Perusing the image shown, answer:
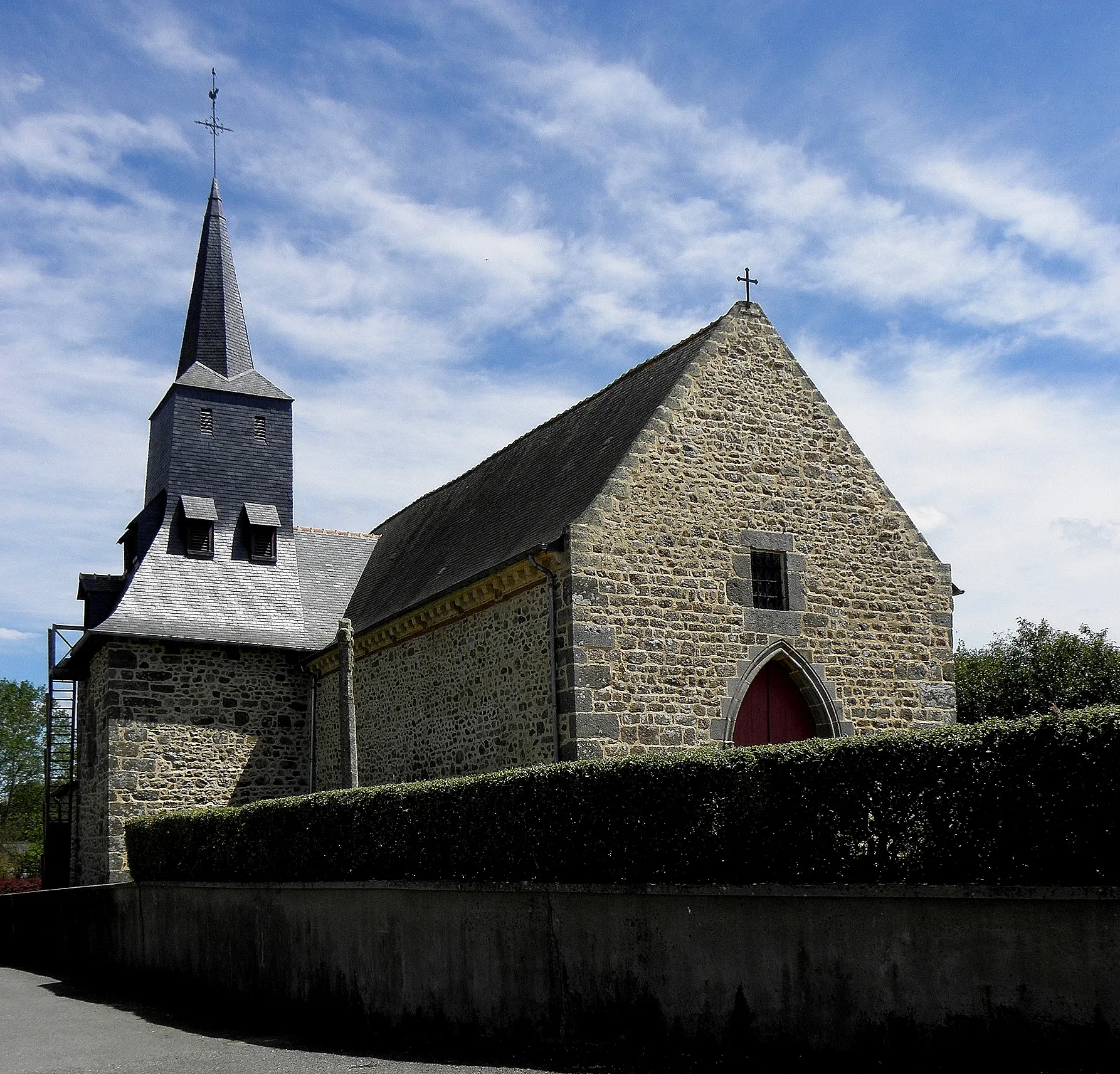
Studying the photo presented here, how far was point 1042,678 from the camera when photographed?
2770 centimetres

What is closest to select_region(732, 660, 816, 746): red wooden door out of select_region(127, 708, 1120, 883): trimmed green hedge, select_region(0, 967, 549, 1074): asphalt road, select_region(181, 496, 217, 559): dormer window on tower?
select_region(127, 708, 1120, 883): trimmed green hedge

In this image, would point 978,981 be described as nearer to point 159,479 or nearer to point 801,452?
point 801,452

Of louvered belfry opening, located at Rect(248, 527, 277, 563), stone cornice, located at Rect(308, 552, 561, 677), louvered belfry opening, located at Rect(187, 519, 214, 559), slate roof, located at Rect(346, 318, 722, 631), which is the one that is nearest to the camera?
stone cornice, located at Rect(308, 552, 561, 677)

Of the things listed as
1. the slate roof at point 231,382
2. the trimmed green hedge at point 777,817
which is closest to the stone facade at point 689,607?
the trimmed green hedge at point 777,817

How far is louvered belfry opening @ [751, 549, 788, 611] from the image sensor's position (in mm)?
14945

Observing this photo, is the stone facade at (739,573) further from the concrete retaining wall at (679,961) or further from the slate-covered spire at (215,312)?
the slate-covered spire at (215,312)

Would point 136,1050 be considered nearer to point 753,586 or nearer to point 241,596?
point 753,586

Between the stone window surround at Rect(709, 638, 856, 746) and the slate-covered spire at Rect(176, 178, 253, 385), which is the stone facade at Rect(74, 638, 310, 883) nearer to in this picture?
the slate-covered spire at Rect(176, 178, 253, 385)

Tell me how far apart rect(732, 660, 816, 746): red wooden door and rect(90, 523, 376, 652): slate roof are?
8929 mm

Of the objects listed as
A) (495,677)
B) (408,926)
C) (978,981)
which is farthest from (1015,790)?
(495,677)

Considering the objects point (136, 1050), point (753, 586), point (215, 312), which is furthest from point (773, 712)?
point (215, 312)

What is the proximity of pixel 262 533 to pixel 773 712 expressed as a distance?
11988mm

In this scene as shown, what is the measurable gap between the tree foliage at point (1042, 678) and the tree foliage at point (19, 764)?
151ft

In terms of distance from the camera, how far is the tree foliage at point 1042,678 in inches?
1066
